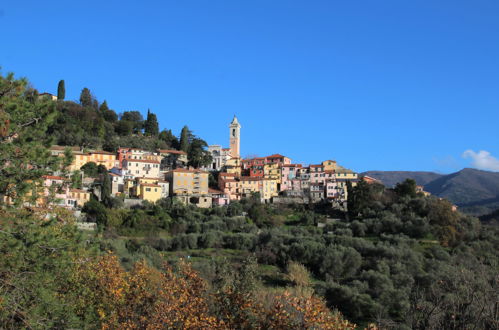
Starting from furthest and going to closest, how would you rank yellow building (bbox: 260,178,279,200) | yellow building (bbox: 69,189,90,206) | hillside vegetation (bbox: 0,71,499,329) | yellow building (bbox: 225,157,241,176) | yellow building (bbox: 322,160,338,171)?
yellow building (bbox: 225,157,241,176)
yellow building (bbox: 322,160,338,171)
yellow building (bbox: 260,178,279,200)
yellow building (bbox: 69,189,90,206)
hillside vegetation (bbox: 0,71,499,329)

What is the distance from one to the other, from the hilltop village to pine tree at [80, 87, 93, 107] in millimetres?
31324

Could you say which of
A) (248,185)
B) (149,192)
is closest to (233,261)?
(149,192)

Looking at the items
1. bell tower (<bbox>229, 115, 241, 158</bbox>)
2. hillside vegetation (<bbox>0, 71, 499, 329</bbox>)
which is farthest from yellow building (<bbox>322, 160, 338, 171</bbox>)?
bell tower (<bbox>229, 115, 241, 158</bbox>)

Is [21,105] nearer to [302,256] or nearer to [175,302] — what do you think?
[175,302]

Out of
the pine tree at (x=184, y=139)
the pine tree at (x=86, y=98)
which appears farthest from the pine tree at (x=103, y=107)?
the pine tree at (x=184, y=139)

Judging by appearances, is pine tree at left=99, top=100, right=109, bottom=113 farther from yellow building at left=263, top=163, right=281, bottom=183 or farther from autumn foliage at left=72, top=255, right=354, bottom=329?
autumn foliage at left=72, top=255, right=354, bottom=329

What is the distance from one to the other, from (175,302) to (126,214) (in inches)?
1856

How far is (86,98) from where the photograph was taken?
108 m

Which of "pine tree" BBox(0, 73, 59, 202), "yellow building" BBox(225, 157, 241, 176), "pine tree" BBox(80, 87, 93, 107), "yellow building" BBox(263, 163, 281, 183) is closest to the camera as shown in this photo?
"pine tree" BBox(0, 73, 59, 202)

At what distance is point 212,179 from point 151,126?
23.5m

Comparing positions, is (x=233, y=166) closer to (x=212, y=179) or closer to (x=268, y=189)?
(x=212, y=179)

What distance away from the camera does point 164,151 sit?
85.2 meters

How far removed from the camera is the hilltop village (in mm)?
68688

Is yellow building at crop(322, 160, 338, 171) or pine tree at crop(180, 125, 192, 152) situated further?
pine tree at crop(180, 125, 192, 152)
